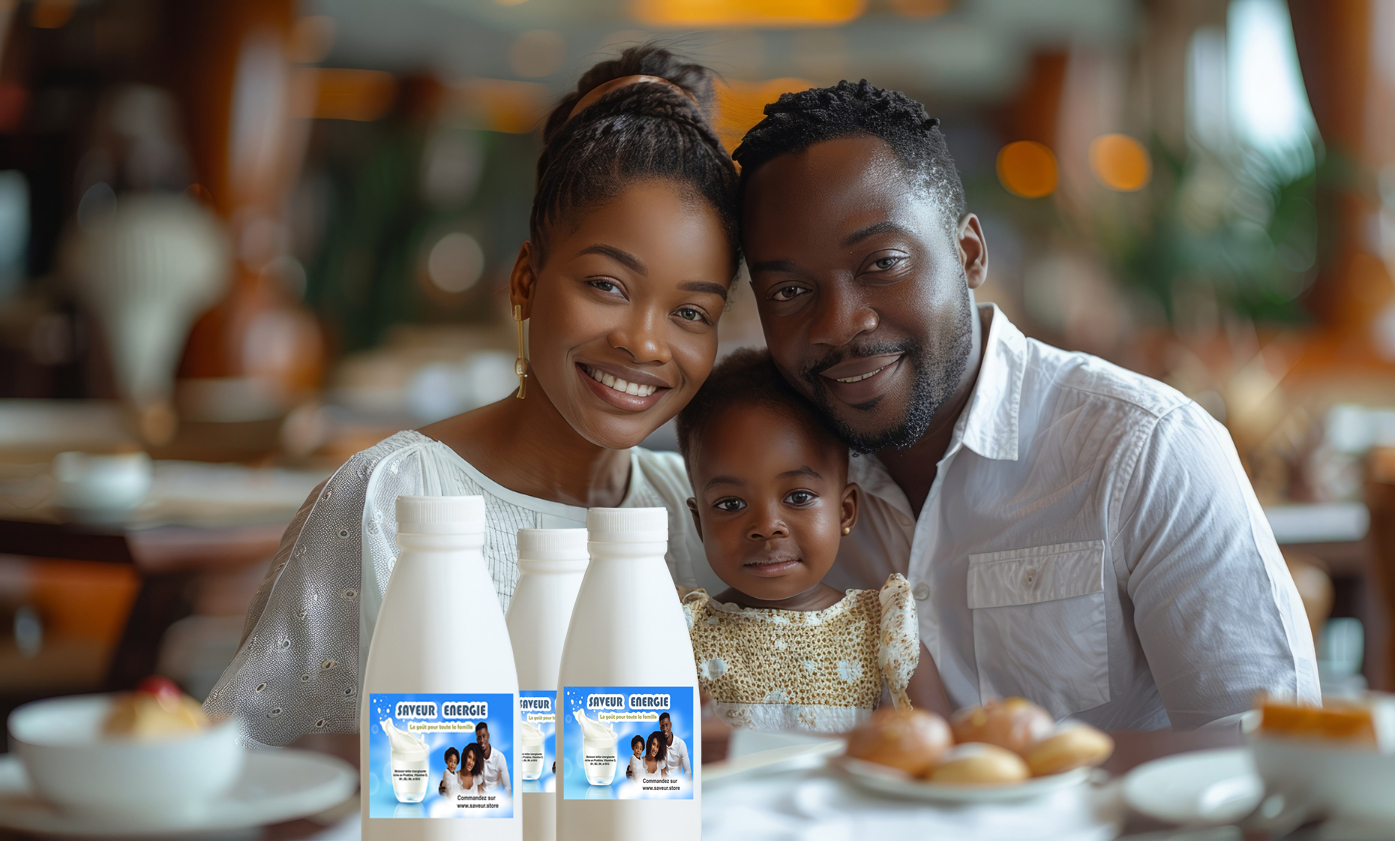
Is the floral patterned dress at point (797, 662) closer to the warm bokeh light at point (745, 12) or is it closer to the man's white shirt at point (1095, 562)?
the man's white shirt at point (1095, 562)

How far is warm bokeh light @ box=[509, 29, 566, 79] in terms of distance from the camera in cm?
959

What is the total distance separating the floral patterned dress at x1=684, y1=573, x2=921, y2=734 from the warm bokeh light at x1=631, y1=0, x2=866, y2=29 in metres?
8.07

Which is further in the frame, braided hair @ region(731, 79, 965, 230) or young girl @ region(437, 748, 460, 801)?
braided hair @ region(731, 79, 965, 230)

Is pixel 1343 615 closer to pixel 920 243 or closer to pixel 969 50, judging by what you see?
pixel 920 243

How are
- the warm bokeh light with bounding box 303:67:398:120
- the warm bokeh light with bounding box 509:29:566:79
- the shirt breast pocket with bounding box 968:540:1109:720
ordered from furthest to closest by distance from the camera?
the warm bokeh light with bounding box 303:67:398:120
the warm bokeh light with bounding box 509:29:566:79
the shirt breast pocket with bounding box 968:540:1109:720

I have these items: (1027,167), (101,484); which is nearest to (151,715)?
(101,484)

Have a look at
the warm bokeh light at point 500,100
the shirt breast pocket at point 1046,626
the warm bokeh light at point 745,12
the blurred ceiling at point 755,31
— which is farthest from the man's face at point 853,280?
the warm bokeh light at point 500,100

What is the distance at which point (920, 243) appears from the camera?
1391mm

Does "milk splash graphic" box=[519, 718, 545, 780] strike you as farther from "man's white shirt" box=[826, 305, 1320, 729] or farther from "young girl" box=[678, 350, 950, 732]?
"man's white shirt" box=[826, 305, 1320, 729]

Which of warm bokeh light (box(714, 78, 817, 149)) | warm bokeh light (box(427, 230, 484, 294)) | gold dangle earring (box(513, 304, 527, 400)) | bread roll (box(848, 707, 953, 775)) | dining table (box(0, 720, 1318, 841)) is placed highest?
warm bokeh light (box(427, 230, 484, 294))

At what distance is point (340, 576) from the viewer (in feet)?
4.53

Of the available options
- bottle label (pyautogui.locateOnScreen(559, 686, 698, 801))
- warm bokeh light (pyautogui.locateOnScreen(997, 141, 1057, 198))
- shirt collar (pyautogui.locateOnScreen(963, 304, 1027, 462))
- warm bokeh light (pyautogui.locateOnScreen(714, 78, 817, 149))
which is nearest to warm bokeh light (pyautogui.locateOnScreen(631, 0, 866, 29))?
warm bokeh light (pyautogui.locateOnScreen(997, 141, 1057, 198))

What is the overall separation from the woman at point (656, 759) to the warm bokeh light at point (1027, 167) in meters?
9.53

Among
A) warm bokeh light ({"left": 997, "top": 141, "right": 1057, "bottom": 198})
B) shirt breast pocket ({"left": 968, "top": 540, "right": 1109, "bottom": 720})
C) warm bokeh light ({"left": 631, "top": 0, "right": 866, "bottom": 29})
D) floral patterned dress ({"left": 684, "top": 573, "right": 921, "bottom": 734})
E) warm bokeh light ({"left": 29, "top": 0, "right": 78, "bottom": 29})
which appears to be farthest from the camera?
warm bokeh light ({"left": 997, "top": 141, "right": 1057, "bottom": 198})
